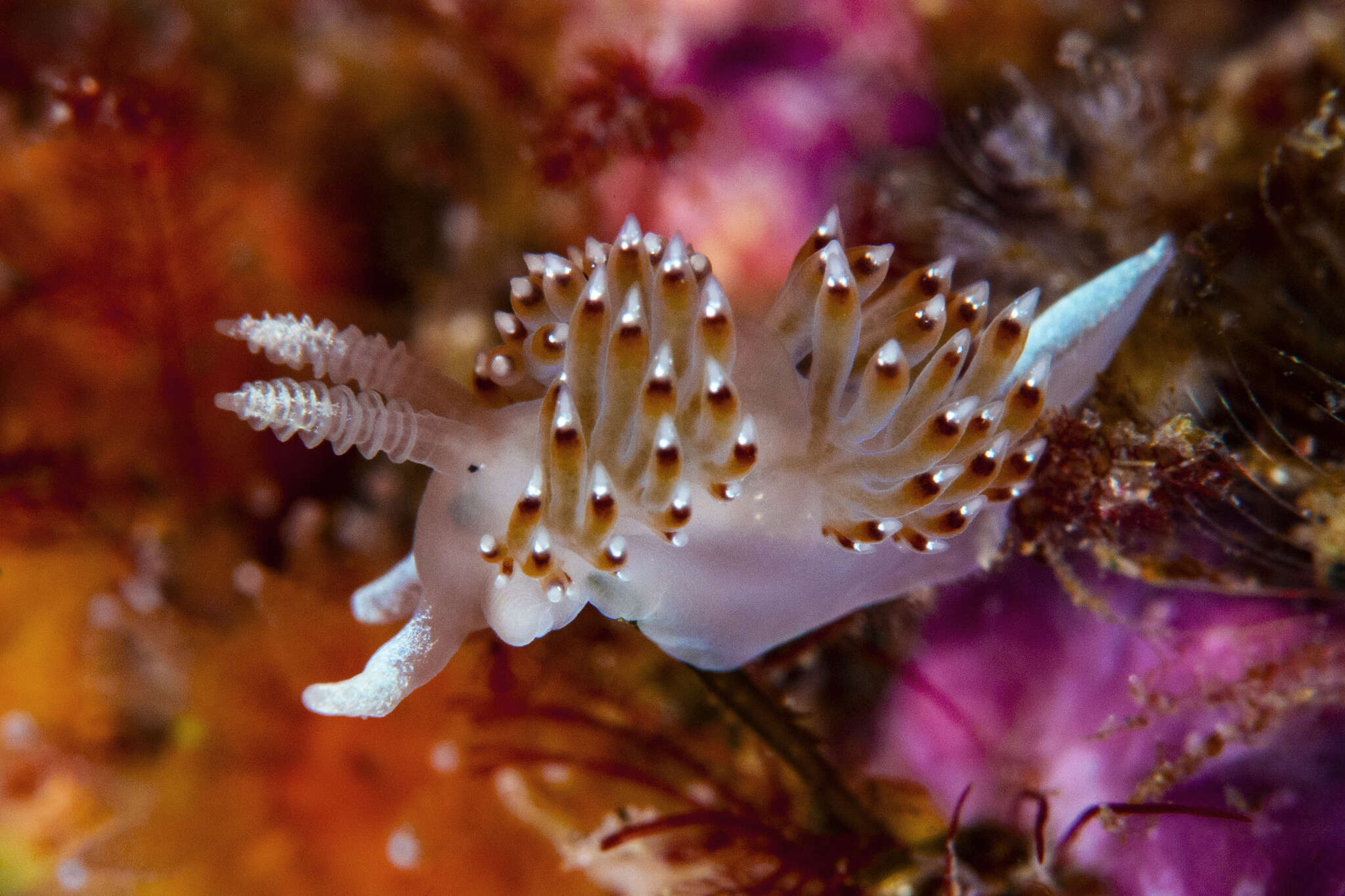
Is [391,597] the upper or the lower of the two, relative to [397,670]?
upper

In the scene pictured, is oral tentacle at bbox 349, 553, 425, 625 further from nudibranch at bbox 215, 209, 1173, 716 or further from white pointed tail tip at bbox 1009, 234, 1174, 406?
white pointed tail tip at bbox 1009, 234, 1174, 406

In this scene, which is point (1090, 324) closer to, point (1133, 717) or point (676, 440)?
point (1133, 717)

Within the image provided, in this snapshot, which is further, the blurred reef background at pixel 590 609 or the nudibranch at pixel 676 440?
the blurred reef background at pixel 590 609

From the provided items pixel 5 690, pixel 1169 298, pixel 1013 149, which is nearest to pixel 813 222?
pixel 1013 149

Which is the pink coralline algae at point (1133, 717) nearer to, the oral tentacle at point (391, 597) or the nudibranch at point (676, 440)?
the nudibranch at point (676, 440)

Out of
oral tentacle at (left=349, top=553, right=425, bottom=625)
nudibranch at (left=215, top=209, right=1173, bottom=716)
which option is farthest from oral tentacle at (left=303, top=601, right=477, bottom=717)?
oral tentacle at (left=349, top=553, right=425, bottom=625)

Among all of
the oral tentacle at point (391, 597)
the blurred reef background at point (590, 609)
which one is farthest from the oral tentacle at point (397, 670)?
the blurred reef background at point (590, 609)

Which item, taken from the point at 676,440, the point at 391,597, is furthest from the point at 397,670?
the point at 676,440
